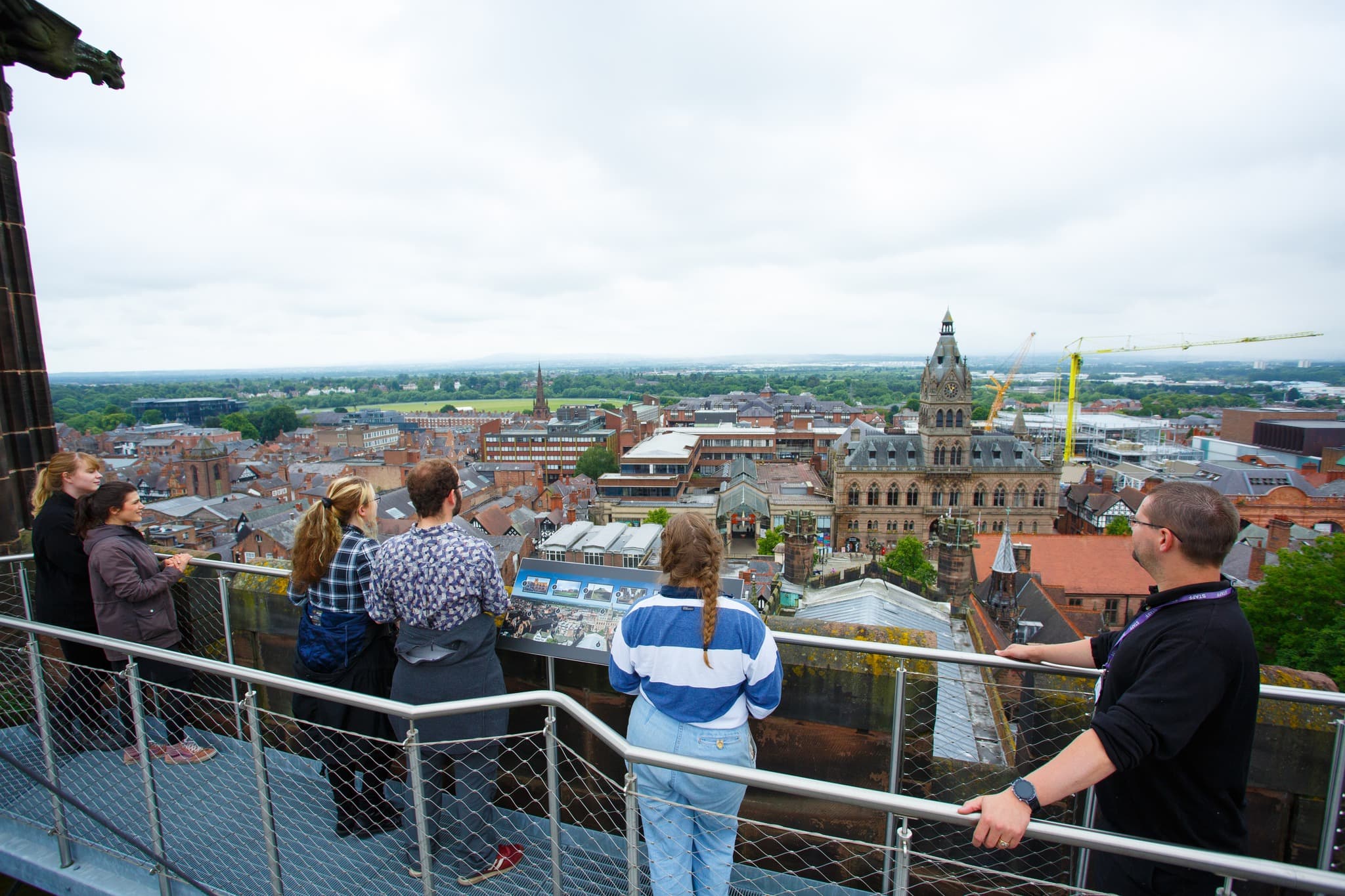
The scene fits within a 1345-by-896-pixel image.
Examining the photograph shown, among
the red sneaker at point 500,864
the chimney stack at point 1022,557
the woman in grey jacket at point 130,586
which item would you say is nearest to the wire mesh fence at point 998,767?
the red sneaker at point 500,864

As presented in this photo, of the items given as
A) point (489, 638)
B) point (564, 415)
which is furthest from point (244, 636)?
point (564, 415)

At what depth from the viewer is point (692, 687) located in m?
2.54

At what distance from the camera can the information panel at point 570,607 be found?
3.43 meters

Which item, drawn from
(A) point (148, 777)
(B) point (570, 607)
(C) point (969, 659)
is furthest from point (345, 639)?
(C) point (969, 659)

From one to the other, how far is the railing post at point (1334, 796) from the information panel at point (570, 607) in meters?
2.53

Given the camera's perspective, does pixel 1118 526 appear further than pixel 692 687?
Yes

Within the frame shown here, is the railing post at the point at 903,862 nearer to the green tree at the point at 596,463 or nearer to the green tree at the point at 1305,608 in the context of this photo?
the green tree at the point at 1305,608

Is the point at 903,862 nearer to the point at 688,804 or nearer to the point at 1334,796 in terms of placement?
the point at 688,804

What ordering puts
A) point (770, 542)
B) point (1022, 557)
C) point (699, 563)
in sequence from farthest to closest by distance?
point (770, 542)
point (1022, 557)
point (699, 563)

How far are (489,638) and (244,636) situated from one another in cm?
264

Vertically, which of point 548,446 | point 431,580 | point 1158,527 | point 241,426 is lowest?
point 241,426

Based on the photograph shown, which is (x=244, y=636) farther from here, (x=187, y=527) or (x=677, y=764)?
(x=187, y=527)

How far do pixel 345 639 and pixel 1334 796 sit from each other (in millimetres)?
4316

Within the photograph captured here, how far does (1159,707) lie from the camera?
193 centimetres
